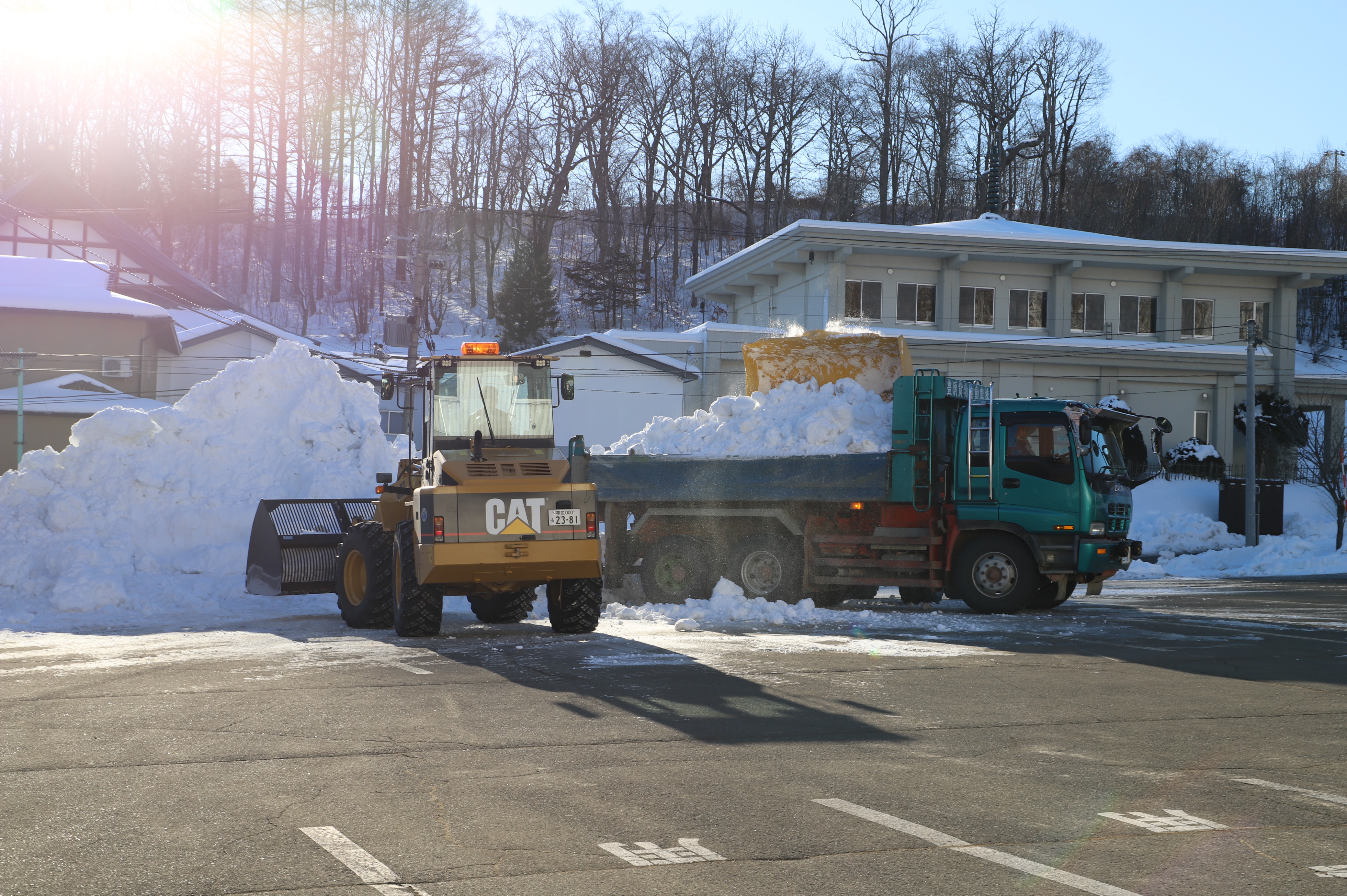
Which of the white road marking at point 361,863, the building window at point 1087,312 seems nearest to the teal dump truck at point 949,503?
the white road marking at point 361,863

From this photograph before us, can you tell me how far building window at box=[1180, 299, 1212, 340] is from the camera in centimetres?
4431

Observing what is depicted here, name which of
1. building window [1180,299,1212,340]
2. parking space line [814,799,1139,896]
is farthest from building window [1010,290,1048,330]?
parking space line [814,799,1139,896]

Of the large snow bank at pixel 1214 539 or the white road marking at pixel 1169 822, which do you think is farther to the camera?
the large snow bank at pixel 1214 539

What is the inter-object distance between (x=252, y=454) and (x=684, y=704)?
13292 mm

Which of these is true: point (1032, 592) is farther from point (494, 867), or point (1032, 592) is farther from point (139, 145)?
point (139, 145)

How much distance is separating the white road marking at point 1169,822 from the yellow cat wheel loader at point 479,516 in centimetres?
720

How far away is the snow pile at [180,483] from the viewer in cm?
1596

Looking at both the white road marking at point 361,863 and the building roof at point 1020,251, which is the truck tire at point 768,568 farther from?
the building roof at point 1020,251

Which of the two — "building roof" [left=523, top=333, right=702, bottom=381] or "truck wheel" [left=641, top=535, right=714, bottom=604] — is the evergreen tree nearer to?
"building roof" [left=523, top=333, right=702, bottom=381]

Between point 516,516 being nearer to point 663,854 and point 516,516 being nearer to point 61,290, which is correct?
point 663,854

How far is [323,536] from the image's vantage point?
16188mm

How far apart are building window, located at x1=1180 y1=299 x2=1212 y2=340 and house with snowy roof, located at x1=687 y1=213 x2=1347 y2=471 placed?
0.04m

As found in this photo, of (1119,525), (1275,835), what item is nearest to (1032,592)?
(1119,525)

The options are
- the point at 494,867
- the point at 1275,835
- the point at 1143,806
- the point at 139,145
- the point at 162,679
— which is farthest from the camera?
the point at 139,145
